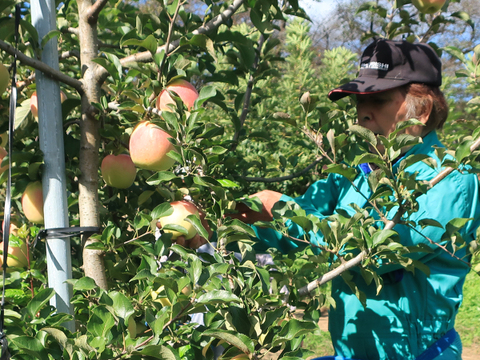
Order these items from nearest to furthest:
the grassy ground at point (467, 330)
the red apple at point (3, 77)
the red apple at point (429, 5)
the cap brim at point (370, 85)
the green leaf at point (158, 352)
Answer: the green leaf at point (158, 352) < the red apple at point (3, 77) < the cap brim at point (370, 85) < the red apple at point (429, 5) < the grassy ground at point (467, 330)

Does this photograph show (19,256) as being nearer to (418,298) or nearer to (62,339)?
(62,339)

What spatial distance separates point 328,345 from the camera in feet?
11.1

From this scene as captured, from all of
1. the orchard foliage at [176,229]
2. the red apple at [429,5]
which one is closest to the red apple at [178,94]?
the orchard foliage at [176,229]

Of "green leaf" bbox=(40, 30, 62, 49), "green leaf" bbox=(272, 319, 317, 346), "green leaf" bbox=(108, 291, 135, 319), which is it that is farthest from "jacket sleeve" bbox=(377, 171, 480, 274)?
"green leaf" bbox=(40, 30, 62, 49)

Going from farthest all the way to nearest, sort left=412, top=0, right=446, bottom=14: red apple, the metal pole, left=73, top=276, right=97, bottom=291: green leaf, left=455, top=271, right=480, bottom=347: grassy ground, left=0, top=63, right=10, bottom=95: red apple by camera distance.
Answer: left=455, top=271, right=480, bottom=347: grassy ground < left=412, top=0, right=446, bottom=14: red apple < left=0, top=63, right=10, bottom=95: red apple < the metal pole < left=73, top=276, right=97, bottom=291: green leaf

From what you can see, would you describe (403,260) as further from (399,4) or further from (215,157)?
(399,4)

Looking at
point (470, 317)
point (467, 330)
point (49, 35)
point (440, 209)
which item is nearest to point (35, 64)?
point (49, 35)

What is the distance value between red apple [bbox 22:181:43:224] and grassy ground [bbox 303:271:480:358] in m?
2.37

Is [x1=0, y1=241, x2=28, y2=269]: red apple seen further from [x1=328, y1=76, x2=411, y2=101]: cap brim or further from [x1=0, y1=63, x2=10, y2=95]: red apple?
[x1=328, y1=76, x2=411, y2=101]: cap brim

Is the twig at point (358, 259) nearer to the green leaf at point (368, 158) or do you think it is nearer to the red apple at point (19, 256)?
the green leaf at point (368, 158)

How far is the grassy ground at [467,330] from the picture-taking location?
331 cm

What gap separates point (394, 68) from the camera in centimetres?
124

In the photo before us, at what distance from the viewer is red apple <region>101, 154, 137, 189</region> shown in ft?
3.57

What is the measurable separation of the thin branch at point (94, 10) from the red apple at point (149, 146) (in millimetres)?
247
